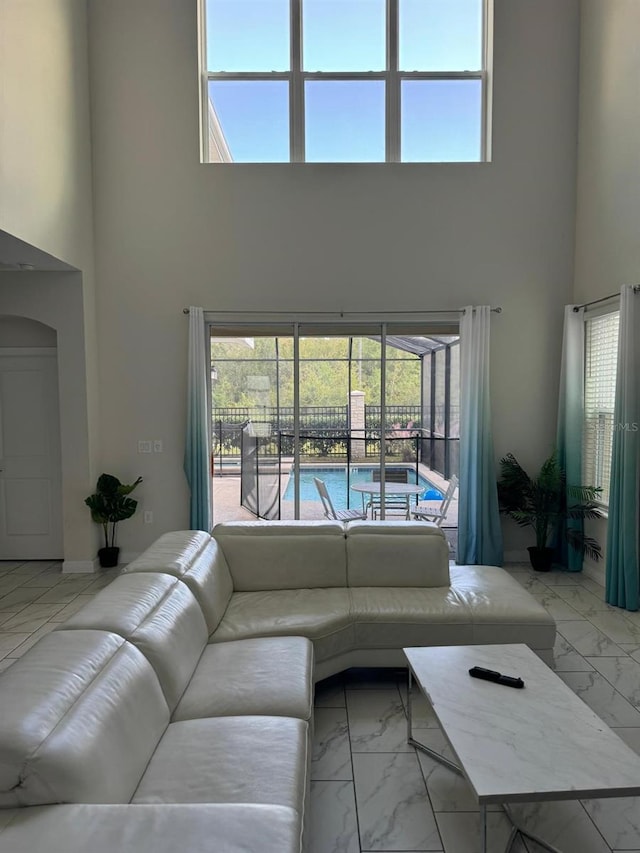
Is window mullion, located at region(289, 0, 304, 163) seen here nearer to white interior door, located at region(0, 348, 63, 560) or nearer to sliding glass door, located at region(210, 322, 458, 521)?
sliding glass door, located at region(210, 322, 458, 521)

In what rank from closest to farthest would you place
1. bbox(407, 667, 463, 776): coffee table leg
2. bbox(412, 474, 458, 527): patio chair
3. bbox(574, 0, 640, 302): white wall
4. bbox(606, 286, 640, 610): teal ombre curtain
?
bbox(407, 667, 463, 776): coffee table leg, bbox(606, 286, 640, 610): teal ombre curtain, bbox(574, 0, 640, 302): white wall, bbox(412, 474, 458, 527): patio chair

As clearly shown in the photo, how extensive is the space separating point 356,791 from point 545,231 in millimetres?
4778

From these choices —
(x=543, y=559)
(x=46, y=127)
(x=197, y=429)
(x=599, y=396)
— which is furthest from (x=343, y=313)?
(x=543, y=559)

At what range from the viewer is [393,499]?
5.51 m

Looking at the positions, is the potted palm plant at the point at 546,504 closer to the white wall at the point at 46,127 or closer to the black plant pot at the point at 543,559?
the black plant pot at the point at 543,559

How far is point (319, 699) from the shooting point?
Result: 2848mm

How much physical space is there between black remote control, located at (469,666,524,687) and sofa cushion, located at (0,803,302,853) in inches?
42.0

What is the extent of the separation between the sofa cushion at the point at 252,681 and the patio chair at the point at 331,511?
8.49 ft

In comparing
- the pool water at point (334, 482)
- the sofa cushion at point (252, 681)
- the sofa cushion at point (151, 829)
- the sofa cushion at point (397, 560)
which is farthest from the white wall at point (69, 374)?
the sofa cushion at point (151, 829)

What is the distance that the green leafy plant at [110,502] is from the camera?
4.87m

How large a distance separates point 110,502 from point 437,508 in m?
3.02

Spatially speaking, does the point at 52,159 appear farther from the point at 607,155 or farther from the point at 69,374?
the point at 607,155

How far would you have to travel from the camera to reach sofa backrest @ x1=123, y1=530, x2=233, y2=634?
265 cm

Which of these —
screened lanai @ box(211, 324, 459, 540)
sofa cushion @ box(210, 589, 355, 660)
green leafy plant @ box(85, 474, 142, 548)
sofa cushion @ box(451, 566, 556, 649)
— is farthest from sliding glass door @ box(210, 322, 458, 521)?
sofa cushion @ box(451, 566, 556, 649)
